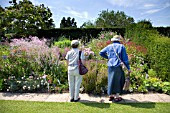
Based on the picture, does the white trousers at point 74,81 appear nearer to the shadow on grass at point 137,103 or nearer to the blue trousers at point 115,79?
the blue trousers at point 115,79

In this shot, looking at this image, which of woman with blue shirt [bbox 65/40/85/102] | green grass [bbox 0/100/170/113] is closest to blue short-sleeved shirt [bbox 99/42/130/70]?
woman with blue shirt [bbox 65/40/85/102]

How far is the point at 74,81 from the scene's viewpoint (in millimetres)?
4812

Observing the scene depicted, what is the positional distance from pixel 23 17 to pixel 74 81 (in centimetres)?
1243

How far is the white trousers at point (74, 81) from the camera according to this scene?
463cm

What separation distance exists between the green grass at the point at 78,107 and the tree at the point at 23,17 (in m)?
11.5

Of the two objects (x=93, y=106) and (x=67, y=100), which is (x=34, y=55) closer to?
(x=67, y=100)

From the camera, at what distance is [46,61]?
6410 millimetres

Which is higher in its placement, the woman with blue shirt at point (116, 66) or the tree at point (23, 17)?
the tree at point (23, 17)

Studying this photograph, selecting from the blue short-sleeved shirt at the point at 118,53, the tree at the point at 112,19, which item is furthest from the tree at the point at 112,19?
the blue short-sleeved shirt at the point at 118,53

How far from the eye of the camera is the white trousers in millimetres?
4626

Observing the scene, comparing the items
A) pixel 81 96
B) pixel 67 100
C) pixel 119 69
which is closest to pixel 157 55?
pixel 119 69

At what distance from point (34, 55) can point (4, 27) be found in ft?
32.9

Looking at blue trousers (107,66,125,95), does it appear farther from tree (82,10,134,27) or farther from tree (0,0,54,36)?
tree (82,10,134,27)

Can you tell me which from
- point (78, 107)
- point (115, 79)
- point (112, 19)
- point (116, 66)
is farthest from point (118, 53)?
point (112, 19)
